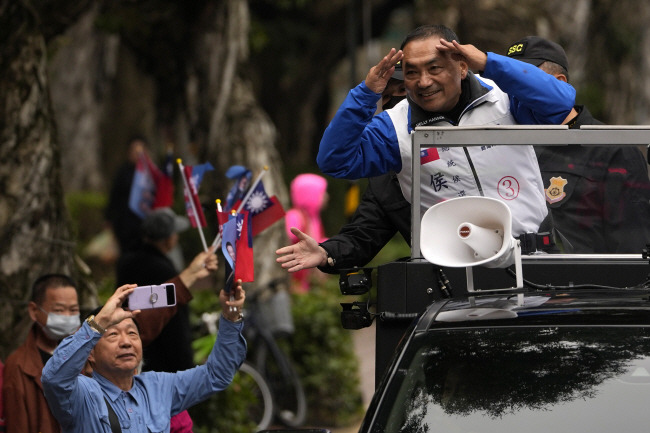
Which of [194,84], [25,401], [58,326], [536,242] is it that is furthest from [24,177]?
[194,84]

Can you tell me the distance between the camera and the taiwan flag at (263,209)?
6.54m

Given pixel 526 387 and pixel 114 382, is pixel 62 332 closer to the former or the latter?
pixel 114 382

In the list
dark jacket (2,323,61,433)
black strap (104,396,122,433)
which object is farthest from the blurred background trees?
black strap (104,396,122,433)

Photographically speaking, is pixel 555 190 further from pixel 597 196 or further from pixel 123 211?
pixel 123 211

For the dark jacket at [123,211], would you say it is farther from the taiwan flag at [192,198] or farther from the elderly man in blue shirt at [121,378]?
the elderly man in blue shirt at [121,378]

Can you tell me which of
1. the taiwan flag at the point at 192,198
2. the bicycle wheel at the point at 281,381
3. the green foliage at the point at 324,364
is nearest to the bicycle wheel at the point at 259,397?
the bicycle wheel at the point at 281,381

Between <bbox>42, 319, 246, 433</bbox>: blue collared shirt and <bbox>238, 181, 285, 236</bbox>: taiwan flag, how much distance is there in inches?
45.4

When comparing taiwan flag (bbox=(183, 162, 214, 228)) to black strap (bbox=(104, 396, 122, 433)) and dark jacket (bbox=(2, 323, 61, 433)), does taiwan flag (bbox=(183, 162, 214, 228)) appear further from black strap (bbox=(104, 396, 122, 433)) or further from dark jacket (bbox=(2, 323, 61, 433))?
black strap (bbox=(104, 396, 122, 433))

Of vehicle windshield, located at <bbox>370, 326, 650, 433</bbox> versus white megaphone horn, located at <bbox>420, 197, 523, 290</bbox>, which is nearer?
vehicle windshield, located at <bbox>370, 326, 650, 433</bbox>

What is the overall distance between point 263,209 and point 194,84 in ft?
18.2

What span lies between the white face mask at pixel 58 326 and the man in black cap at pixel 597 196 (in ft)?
7.58

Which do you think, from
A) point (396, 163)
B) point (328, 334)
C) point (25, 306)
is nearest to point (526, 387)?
point (396, 163)

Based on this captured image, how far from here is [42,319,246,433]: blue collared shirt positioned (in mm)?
4762

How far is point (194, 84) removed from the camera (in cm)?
1190
